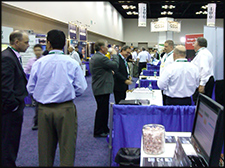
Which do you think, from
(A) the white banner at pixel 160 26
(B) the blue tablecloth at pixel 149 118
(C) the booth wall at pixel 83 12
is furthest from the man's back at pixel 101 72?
(A) the white banner at pixel 160 26

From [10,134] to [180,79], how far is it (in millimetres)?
1972

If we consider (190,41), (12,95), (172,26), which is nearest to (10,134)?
(12,95)

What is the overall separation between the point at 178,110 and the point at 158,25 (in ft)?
40.4

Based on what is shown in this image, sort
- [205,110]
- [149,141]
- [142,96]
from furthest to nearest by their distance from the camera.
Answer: [142,96], [149,141], [205,110]

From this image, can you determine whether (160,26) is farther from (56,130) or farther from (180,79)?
(56,130)

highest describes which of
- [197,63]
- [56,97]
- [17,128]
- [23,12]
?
[23,12]

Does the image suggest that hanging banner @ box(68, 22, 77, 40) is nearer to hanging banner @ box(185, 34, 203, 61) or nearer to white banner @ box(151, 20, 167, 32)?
hanging banner @ box(185, 34, 203, 61)

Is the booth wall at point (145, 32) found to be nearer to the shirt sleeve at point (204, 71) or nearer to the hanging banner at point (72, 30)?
the hanging banner at point (72, 30)

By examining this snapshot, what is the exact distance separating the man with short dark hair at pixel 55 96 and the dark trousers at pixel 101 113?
1.45 meters

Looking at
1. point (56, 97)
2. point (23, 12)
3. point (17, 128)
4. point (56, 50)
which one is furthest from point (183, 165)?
point (23, 12)

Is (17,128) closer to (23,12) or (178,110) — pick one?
(178,110)

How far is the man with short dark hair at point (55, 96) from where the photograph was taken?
193 cm

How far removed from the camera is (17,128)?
2.23 metres

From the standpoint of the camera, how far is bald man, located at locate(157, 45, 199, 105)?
2.77m
